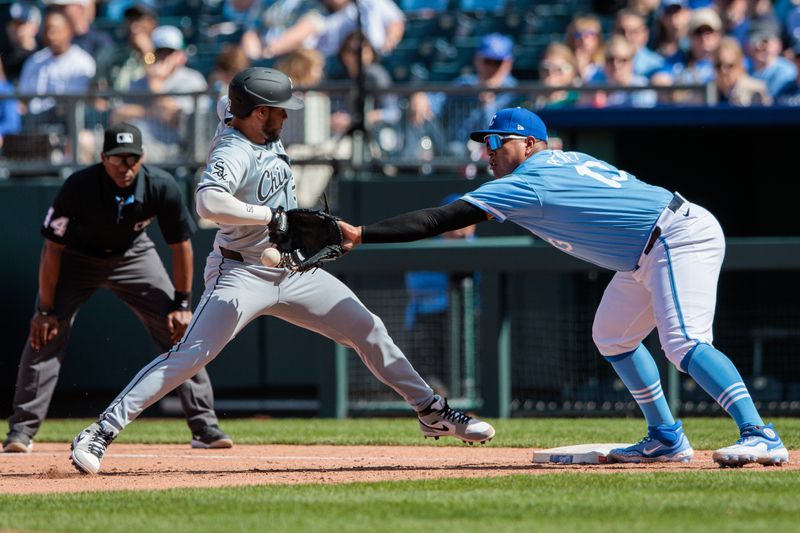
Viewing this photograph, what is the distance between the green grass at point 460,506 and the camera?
4.75 meters

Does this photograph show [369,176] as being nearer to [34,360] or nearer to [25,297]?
[25,297]

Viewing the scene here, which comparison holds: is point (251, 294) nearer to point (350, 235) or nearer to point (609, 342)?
point (350, 235)

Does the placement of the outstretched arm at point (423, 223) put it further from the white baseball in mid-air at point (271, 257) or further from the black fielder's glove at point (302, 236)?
the white baseball in mid-air at point (271, 257)

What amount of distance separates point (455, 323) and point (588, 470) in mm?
4260

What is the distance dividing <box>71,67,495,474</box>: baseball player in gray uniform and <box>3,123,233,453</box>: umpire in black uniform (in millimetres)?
1141

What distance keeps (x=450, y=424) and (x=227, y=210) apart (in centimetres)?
170

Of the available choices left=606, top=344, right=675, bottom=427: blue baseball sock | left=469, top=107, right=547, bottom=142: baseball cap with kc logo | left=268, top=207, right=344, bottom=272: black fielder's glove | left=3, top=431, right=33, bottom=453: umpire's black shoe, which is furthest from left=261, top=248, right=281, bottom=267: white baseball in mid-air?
left=3, top=431, right=33, bottom=453: umpire's black shoe

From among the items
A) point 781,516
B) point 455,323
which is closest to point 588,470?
point 781,516

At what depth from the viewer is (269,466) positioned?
7.02 meters

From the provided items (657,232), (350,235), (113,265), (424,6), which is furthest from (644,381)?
(424,6)

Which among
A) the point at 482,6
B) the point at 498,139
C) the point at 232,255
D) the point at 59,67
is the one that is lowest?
the point at 232,255

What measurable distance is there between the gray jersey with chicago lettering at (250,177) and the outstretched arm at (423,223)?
2.57ft

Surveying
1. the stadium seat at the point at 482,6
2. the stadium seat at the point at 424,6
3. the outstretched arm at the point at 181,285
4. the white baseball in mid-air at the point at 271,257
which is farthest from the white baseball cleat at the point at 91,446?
the stadium seat at the point at 424,6

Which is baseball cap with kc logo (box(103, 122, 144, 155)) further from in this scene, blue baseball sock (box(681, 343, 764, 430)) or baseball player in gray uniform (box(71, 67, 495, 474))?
blue baseball sock (box(681, 343, 764, 430))
